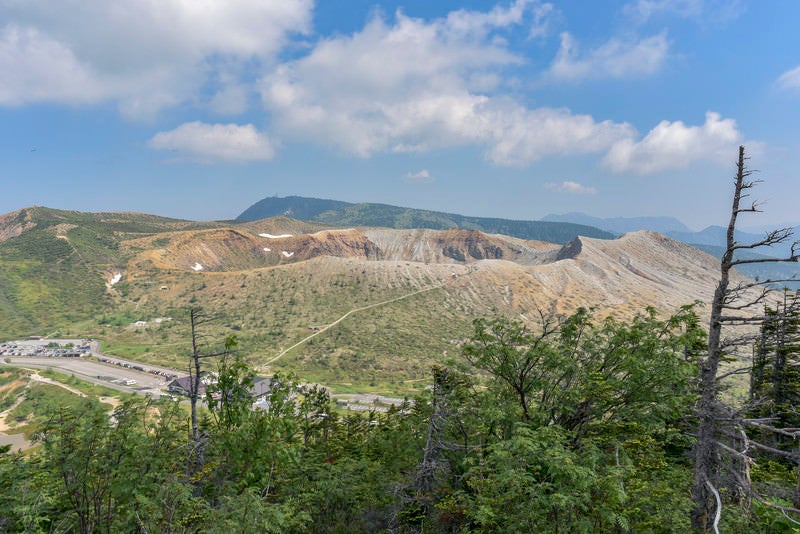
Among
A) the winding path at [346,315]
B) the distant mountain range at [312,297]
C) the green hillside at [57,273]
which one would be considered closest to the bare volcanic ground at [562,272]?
the distant mountain range at [312,297]

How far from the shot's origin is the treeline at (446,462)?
7.50 m

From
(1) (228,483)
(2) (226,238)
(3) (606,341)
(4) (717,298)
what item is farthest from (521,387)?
(2) (226,238)

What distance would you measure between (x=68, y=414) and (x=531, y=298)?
112618 millimetres

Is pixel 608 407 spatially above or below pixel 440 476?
above

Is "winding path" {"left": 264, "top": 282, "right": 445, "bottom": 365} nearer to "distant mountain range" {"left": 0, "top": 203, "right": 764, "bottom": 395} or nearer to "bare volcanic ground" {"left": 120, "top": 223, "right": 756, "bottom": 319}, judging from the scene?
"distant mountain range" {"left": 0, "top": 203, "right": 764, "bottom": 395}

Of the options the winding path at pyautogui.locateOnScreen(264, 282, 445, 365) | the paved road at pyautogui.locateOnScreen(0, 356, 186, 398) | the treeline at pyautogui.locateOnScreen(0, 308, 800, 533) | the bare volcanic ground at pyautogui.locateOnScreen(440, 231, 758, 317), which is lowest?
the paved road at pyautogui.locateOnScreen(0, 356, 186, 398)

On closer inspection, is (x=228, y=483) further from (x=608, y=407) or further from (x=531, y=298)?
(x=531, y=298)

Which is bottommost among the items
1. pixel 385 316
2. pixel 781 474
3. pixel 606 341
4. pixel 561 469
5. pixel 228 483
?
pixel 385 316

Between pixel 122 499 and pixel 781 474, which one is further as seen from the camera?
pixel 781 474

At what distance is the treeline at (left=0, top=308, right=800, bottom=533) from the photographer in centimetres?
750

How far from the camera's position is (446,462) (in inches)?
478

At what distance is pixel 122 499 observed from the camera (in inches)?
311

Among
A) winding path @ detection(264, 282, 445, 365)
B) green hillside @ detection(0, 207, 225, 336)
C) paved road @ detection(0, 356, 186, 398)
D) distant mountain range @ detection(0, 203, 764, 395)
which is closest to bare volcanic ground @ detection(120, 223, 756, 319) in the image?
distant mountain range @ detection(0, 203, 764, 395)

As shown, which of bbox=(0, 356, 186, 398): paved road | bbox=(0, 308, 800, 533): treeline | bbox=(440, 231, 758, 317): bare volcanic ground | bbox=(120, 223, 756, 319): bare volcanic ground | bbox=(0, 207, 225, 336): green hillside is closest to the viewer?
bbox=(0, 308, 800, 533): treeline
